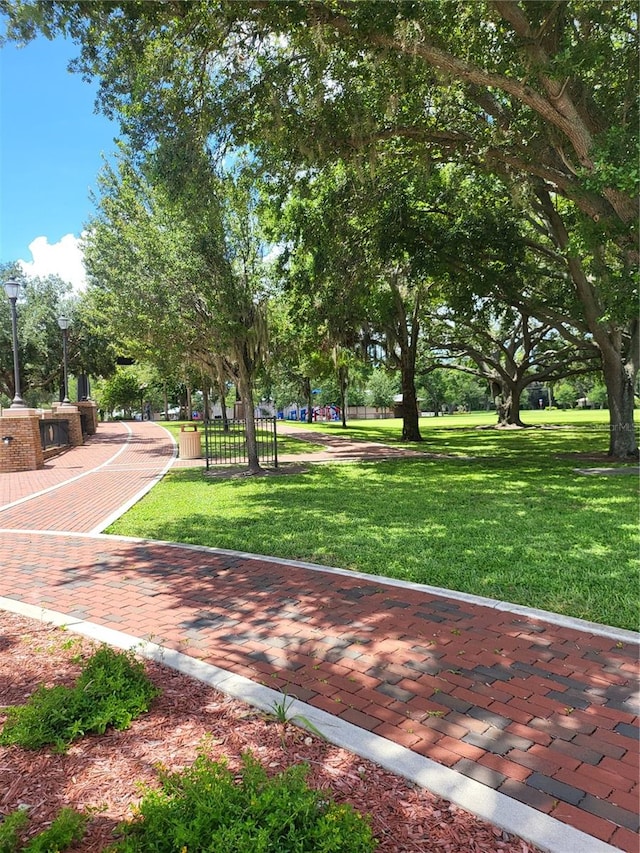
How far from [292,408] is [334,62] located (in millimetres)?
69657

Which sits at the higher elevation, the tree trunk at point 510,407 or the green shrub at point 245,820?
the tree trunk at point 510,407

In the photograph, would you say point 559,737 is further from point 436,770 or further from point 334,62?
point 334,62

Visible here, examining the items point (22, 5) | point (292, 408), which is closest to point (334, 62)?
point (22, 5)

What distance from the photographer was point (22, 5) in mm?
6527

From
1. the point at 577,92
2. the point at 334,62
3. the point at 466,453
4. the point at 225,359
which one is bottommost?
the point at 466,453

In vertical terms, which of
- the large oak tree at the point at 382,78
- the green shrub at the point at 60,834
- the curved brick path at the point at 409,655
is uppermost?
the large oak tree at the point at 382,78

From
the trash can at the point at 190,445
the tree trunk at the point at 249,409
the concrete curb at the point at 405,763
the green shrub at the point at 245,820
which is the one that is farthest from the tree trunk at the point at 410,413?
the green shrub at the point at 245,820

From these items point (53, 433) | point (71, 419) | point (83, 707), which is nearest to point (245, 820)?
point (83, 707)

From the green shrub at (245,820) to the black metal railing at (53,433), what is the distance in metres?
17.6

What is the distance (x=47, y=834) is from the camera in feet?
6.90

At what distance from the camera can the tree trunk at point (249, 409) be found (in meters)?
13.4

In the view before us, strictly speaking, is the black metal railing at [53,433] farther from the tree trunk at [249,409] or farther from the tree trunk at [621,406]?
the tree trunk at [621,406]

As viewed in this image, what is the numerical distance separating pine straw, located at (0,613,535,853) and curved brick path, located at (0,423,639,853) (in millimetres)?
297

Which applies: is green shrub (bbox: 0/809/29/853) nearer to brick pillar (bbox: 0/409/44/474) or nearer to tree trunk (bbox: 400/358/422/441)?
brick pillar (bbox: 0/409/44/474)
